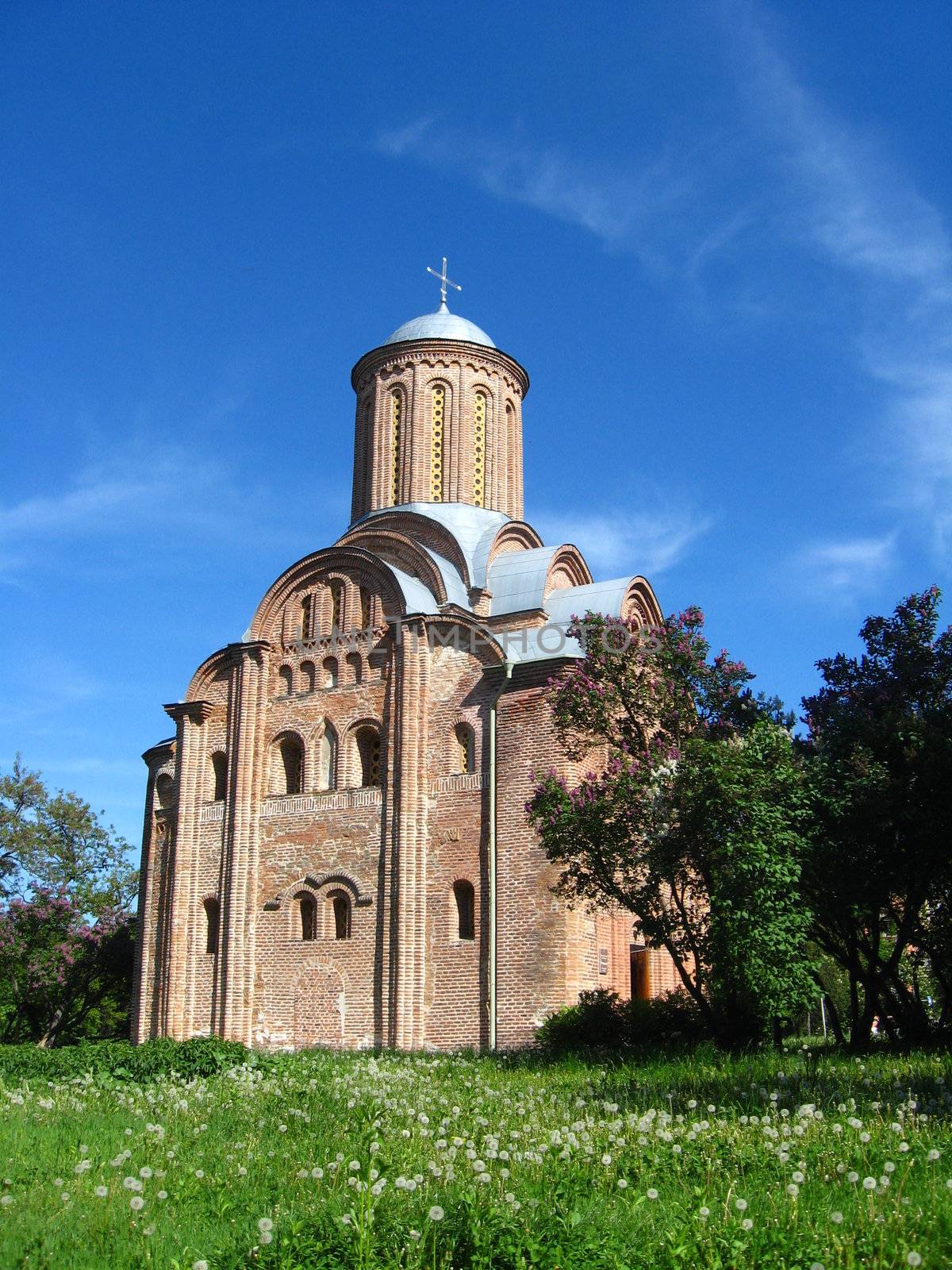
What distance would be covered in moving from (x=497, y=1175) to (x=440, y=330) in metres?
19.1

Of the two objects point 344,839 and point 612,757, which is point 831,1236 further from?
point 344,839

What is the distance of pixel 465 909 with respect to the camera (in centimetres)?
1809

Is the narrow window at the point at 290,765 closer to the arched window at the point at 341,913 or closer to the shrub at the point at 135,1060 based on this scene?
the arched window at the point at 341,913

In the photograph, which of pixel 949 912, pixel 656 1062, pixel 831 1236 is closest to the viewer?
pixel 831 1236

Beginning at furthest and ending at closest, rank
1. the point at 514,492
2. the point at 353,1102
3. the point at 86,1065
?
the point at 514,492, the point at 86,1065, the point at 353,1102

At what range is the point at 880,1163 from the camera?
663cm

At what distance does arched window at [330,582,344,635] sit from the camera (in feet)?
67.2

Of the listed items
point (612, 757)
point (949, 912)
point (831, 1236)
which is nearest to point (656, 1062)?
point (612, 757)

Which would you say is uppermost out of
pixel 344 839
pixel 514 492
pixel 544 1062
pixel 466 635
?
pixel 514 492

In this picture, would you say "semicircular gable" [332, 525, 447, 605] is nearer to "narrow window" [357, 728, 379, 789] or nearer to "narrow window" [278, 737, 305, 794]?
"narrow window" [357, 728, 379, 789]

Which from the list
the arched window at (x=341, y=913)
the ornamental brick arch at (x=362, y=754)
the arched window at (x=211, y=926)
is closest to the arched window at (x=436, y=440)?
the ornamental brick arch at (x=362, y=754)

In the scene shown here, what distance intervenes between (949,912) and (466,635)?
7.85 m

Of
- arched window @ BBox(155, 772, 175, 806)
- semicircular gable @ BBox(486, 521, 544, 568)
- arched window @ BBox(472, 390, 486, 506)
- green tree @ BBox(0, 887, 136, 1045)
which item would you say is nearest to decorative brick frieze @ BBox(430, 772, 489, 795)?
semicircular gable @ BBox(486, 521, 544, 568)

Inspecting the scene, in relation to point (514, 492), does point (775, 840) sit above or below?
below
